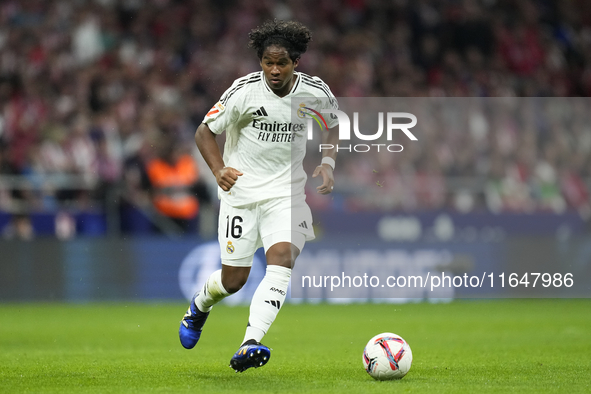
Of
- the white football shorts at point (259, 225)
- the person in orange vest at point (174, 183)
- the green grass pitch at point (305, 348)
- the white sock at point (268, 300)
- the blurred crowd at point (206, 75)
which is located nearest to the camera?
the green grass pitch at point (305, 348)

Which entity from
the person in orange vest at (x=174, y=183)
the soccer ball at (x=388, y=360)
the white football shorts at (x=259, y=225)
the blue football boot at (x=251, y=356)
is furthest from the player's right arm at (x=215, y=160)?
the person in orange vest at (x=174, y=183)

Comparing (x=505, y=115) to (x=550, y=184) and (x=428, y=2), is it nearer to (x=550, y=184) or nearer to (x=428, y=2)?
(x=550, y=184)

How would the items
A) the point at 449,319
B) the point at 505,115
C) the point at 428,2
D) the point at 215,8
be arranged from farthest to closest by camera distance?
the point at 428,2 → the point at 215,8 → the point at 505,115 → the point at 449,319

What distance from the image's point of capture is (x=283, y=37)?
6074 millimetres

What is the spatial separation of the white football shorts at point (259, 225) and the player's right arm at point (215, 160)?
0.98 feet

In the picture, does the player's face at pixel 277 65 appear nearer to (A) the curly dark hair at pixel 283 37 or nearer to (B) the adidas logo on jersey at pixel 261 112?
(A) the curly dark hair at pixel 283 37

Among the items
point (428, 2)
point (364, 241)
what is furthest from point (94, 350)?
point (428, 2)

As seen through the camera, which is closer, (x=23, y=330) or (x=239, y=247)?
(x=239, y=247)

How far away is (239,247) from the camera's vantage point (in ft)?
20.6

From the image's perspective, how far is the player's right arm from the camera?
19.7 ft

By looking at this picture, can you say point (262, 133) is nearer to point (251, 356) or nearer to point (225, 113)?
point (225, 113)

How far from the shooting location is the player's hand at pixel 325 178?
6.29 m

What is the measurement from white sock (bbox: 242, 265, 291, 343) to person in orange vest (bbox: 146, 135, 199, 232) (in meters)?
7.09

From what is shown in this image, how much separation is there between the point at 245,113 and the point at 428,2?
1178 centimetres
